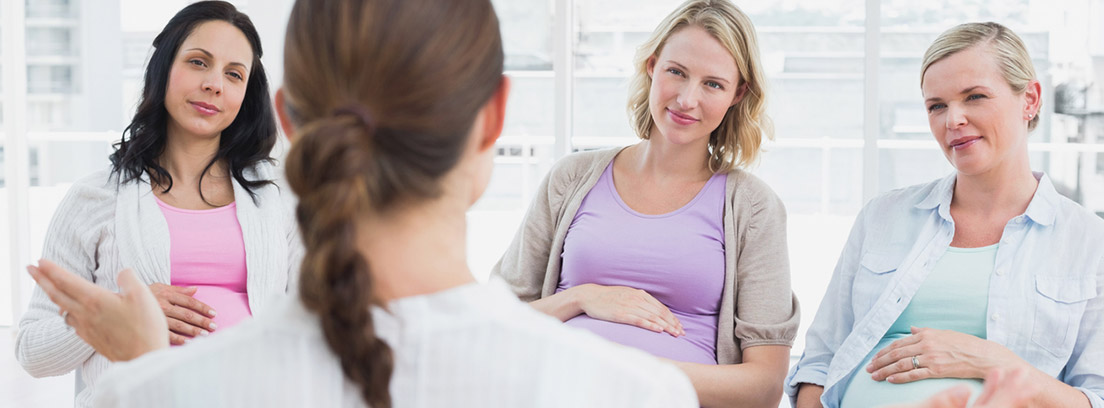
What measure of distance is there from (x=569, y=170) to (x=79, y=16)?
369 centimetres

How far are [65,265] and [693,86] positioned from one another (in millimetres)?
1415

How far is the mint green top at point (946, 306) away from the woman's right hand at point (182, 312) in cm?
135

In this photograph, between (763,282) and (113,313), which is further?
(763,282)

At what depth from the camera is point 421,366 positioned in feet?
2.48

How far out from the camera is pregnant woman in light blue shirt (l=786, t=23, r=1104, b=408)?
5.50ft

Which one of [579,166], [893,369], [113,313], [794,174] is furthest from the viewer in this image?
[794,174]

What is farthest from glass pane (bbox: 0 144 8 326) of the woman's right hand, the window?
the woman's right hand

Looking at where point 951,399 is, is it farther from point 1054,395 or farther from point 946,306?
point 946,306

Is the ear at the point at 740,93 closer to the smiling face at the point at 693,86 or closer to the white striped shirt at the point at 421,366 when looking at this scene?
the smiling face at the point at 693,86

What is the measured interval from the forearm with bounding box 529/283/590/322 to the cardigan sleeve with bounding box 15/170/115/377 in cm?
97

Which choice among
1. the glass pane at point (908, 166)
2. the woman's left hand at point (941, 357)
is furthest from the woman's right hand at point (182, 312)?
the glass pane at point (908, 166)

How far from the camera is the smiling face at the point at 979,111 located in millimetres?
1760

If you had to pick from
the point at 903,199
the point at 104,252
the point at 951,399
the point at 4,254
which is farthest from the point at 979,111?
the point at 4,254

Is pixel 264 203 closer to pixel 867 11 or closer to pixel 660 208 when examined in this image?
pixel 660 208
